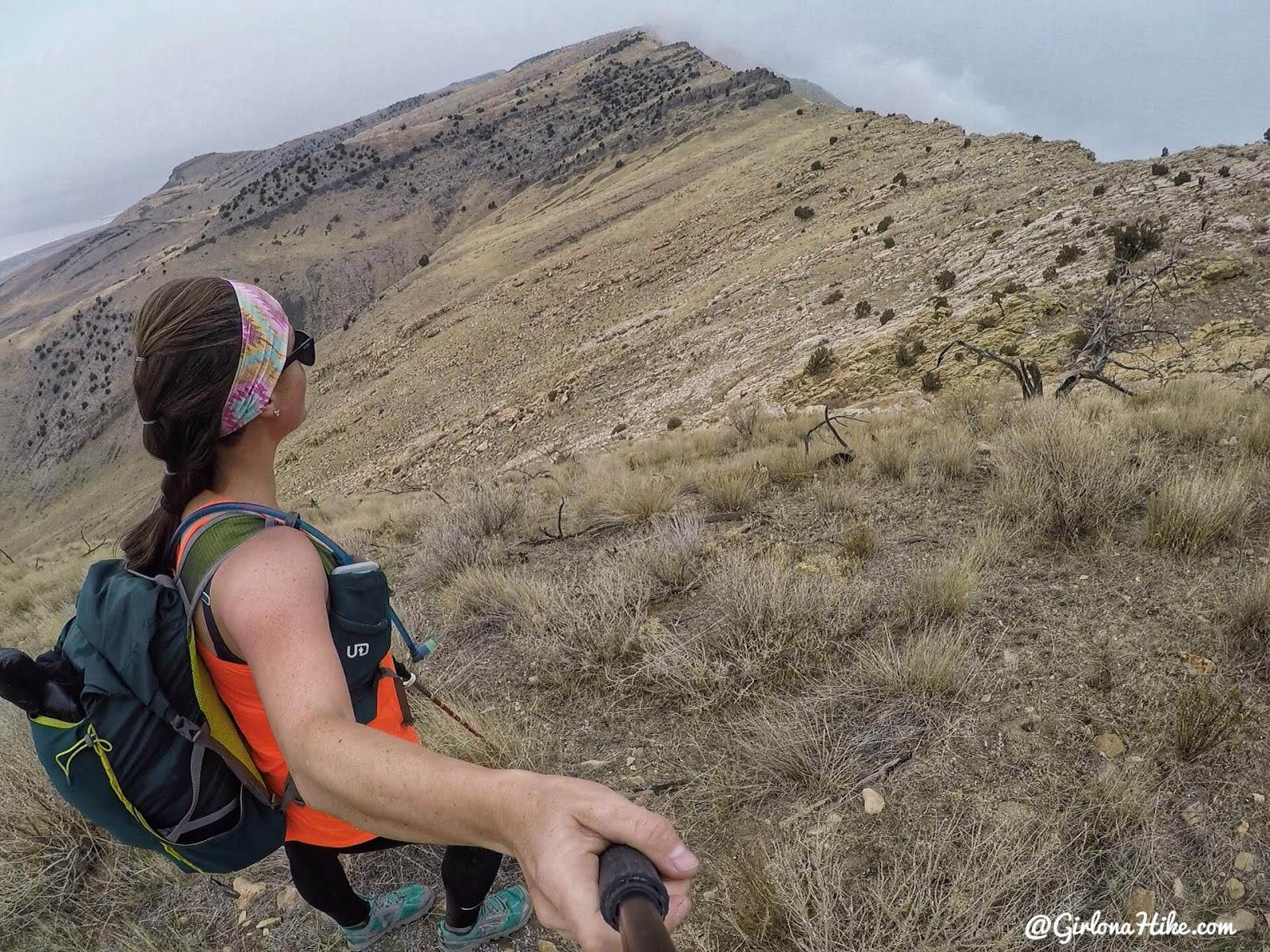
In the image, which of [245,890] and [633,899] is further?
[245,890]

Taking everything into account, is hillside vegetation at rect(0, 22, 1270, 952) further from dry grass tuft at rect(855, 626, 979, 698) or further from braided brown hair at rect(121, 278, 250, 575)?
braided brown hair at rect(121, 278, 250, 575)

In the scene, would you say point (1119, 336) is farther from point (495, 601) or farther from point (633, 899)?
point (633, 899)

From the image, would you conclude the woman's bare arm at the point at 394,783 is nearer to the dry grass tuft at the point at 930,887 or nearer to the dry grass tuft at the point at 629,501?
the dry grass tuft at the point at 930,887

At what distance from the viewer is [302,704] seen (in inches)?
39.7

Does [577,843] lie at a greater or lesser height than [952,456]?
greater

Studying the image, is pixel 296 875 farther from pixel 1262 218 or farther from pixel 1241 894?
pixel 1262 218

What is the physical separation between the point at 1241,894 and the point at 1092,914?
39cm

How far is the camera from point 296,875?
5.79 ft

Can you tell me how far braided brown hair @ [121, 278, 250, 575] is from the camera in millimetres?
1301

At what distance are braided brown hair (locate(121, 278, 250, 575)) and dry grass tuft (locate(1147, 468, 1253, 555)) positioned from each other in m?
3.73

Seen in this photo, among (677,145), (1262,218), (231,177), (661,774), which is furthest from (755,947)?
(231,177)

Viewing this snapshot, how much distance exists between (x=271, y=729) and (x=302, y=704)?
26 centimetres

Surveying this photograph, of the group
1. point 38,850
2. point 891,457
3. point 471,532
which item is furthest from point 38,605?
point 891,457

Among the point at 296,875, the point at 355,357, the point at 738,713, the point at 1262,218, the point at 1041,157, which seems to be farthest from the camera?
the point at 355,357
